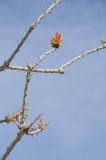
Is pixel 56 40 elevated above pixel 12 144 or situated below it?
above

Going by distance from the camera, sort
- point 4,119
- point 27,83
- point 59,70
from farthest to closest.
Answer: point 4,119, point 59,70, point 27,83

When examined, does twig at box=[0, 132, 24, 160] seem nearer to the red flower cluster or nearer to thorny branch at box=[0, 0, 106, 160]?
thorny branch at box=[0, 0, 106, 160]

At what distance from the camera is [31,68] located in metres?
7.24

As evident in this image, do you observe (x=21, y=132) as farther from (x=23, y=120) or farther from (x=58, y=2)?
(x=58, y=2)

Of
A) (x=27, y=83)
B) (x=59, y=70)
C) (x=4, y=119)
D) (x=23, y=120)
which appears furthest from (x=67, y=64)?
(x=4, y=119)

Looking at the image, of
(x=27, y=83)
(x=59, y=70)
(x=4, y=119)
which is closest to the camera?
(x=27, y=83)

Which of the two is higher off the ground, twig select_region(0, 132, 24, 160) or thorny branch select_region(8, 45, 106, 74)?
thorny branch select_region(8, 45, 106, 74)

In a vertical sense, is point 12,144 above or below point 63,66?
below

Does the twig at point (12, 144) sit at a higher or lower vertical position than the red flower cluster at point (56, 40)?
lower

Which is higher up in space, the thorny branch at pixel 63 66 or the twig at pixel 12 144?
the thorny branch at pixel 63 66

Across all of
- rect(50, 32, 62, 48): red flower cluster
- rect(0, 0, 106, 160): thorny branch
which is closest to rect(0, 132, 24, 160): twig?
rect(0, 0, 106, 160): thorny branch

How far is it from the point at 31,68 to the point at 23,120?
3.19 ft

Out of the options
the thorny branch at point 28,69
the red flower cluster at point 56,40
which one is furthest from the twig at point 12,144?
the red flower cluster at point 56,40

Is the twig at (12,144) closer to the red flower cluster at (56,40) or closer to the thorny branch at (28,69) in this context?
the thorny branch at (28,69)
